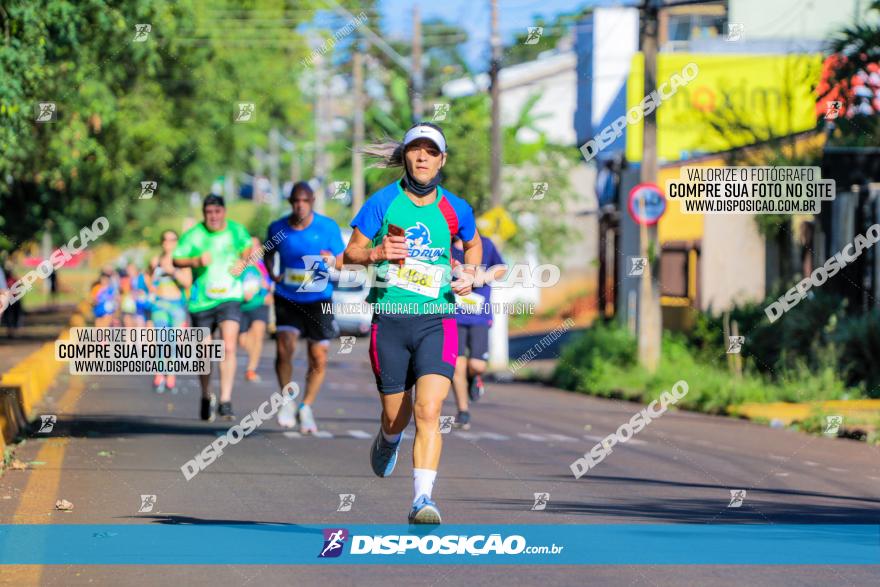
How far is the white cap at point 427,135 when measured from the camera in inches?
322

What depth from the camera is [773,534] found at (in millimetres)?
8750

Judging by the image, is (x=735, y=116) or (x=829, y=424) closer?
(x=829, y=424)

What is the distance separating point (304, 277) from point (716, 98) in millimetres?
19328

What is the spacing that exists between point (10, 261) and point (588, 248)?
67.7 ft

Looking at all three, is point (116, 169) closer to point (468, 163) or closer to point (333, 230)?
point (468, 163)

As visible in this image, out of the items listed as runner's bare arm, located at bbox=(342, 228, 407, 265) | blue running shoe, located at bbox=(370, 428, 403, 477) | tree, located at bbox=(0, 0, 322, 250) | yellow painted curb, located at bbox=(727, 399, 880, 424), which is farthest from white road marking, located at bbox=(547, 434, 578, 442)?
runner's bare arm, located at bbox=(342, 228, 407, 265)

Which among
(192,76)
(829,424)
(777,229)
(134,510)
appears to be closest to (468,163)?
(192,76)

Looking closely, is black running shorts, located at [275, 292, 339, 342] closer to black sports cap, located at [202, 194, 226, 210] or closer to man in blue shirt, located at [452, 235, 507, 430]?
black sports cap, located at [202, 194, 226, 210]

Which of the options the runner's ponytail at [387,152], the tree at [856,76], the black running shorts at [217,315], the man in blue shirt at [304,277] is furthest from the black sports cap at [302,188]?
the tree at [856,76]

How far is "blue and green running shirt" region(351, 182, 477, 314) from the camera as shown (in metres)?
8.23

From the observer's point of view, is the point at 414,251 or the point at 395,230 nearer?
the point at 395,230

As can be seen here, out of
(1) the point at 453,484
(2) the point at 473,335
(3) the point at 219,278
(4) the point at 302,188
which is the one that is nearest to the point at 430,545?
(1) the point at 453,484

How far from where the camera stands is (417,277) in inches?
324

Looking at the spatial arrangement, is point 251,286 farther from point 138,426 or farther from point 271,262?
point 138,426
